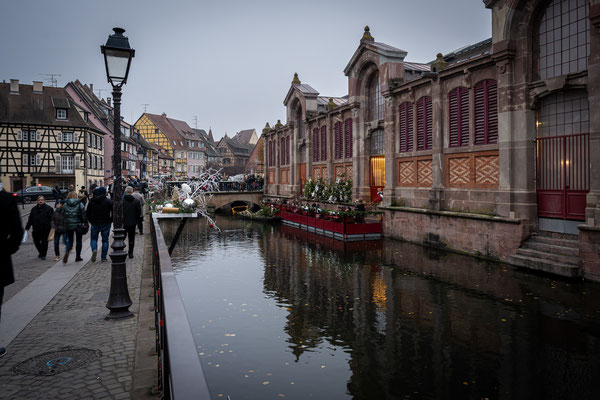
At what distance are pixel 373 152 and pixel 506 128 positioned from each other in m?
10.8

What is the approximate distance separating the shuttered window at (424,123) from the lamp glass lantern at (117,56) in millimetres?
15232

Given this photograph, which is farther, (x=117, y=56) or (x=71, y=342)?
(x=117, y=56)

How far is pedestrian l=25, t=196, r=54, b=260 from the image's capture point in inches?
484

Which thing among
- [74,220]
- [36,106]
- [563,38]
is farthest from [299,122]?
[36,106]

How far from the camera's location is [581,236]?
39.9 ft

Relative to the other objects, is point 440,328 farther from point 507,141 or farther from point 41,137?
point 41,137

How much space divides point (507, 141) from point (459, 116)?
3111 millimetres

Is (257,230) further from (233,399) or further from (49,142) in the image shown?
(49,142)

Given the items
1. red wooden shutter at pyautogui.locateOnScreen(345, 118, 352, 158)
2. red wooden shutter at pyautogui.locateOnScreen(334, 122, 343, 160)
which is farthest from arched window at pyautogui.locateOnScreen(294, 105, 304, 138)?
red wooden shutter at pyautogui.locateOnScreen(345, 118, 352, 158)

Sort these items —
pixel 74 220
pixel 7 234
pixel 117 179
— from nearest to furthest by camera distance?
pixel 7 234 < pixel 117 179 < pixel 74 220

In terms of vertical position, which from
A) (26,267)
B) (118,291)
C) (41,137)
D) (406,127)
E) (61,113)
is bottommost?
(26,267)

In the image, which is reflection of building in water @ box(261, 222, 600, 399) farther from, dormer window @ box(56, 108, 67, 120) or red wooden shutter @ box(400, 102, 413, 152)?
dormer window @ box(56, 108, 67, 120)

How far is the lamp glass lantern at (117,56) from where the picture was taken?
716 centimetres

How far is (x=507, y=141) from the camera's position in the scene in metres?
15.2
